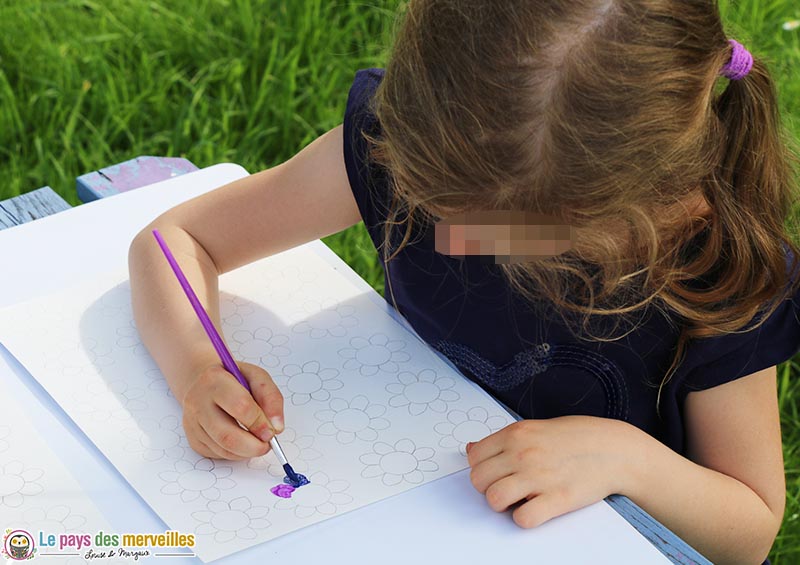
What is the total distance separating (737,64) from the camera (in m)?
0.98

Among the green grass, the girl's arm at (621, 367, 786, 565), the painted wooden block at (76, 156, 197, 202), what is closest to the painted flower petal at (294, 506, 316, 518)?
the girl's arm at (621, 367, 786, 565)

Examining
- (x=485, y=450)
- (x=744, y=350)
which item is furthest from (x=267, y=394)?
(x=744, y=350)

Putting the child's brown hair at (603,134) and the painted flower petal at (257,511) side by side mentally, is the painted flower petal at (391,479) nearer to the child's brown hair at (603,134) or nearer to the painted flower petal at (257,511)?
the painted flower petal at (257,511)

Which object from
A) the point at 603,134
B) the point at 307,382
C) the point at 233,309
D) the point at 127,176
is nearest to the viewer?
the point at 603,134

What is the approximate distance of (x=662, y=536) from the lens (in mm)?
935

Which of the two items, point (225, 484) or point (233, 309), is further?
point (233, 309)

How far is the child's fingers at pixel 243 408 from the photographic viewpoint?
3.23ft

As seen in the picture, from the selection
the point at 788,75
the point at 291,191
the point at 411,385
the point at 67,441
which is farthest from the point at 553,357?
the point at 788,75

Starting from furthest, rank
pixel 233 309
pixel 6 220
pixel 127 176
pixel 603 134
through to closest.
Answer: pixel 127 176, pixel 6 220, pixel 233 309, pixel 603 134

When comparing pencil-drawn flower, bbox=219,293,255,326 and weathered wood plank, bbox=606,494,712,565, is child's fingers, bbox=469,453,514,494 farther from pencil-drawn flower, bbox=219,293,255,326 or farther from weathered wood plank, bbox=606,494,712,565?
pencil-drawn flower, bbox=219,293,255,326

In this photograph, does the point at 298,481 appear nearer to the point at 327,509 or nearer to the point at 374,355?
the point at 327,509

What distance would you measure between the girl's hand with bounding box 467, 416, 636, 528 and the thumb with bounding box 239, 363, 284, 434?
0.18 meters

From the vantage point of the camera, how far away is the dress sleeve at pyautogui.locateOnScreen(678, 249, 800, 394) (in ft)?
3.50

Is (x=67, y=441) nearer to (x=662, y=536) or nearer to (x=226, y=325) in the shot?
(x=226, y=325)
